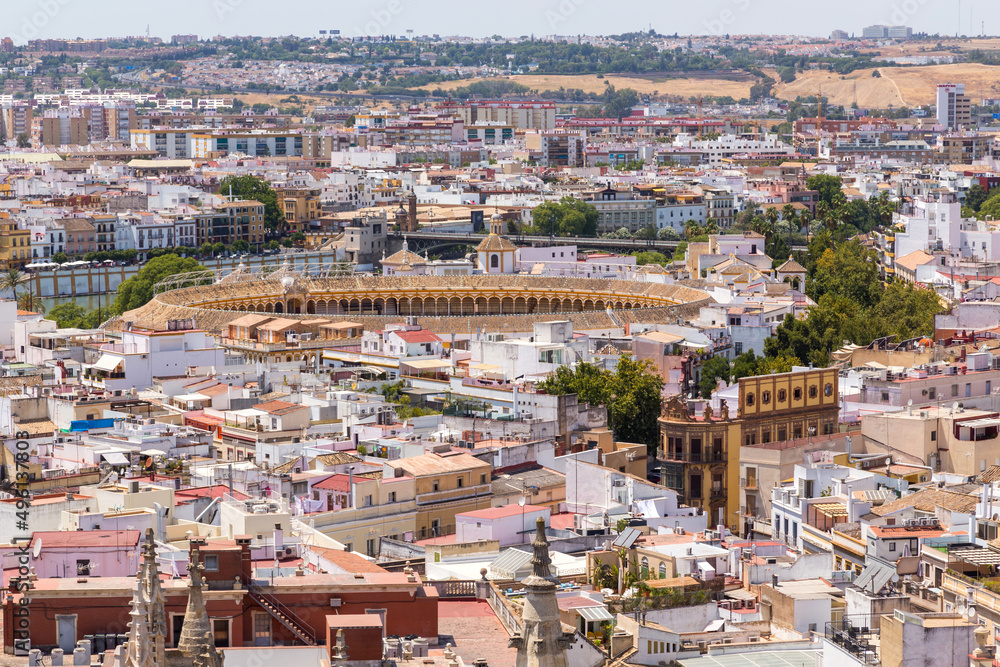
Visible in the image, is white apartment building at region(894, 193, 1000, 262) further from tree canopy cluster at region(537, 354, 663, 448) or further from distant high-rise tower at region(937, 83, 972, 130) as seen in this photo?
distant high-rise tower at region(937, 83, 972, 130)

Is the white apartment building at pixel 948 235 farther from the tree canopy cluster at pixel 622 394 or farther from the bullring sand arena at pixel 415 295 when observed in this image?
the tree canopy cluster at pixel 622 394

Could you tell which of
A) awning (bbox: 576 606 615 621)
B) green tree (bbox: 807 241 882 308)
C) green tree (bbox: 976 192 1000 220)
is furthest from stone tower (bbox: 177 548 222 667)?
green tree (bbox: 976 192 1000 220)

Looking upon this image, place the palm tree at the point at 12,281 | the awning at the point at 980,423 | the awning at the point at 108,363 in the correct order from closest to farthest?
the awning at the point at 980,423 < the awning at the point at 108,363 < the palm tree at the point at 12,281

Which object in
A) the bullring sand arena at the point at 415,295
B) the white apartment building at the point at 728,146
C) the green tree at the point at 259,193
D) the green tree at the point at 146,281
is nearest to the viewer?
the bullring sand arena at the point at 415,295

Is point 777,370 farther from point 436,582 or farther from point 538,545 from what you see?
point 538,545

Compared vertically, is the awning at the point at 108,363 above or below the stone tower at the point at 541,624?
below

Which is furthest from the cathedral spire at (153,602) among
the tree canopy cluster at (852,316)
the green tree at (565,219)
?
the green tree at (565,219)
